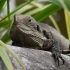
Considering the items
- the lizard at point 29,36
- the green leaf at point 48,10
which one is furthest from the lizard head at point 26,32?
the green leaf at point 48,10

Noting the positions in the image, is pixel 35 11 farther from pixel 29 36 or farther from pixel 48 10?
pixel 29 36

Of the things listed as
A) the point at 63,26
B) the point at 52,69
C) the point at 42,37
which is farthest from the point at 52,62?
the point at 63,26

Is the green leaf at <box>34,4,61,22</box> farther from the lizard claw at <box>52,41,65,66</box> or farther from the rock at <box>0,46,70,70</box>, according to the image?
the rock at <box>0,46,70,70</box>

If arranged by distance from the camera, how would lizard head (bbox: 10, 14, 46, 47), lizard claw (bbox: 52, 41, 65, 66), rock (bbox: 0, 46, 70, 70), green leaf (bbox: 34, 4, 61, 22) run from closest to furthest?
rock (bbox: 0, 46, 70, 70)
lizard claw (bbox: 52, 41, 65, 66)
lizard head (bbox: 10, 14, 46, 47)
green leaf (bbox: 34, 4, 61, 22)

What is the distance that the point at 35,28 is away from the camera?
4.93ft

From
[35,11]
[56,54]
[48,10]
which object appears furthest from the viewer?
[35,11]

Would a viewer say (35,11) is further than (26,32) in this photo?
Yes

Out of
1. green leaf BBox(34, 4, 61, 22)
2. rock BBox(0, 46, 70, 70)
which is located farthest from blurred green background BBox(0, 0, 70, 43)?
rock BBox(0, 46, 70, 70)

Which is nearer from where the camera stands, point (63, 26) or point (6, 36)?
point (6, 36)

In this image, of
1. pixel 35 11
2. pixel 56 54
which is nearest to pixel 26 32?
pixel 56 54

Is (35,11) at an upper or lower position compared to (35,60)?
upper

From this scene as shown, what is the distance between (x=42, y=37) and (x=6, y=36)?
0.74ft

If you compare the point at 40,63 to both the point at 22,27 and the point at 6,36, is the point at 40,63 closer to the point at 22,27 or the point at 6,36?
the point at 22,27

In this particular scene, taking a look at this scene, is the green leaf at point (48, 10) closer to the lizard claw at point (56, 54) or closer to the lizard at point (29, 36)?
the lizard at point (29, 36)
